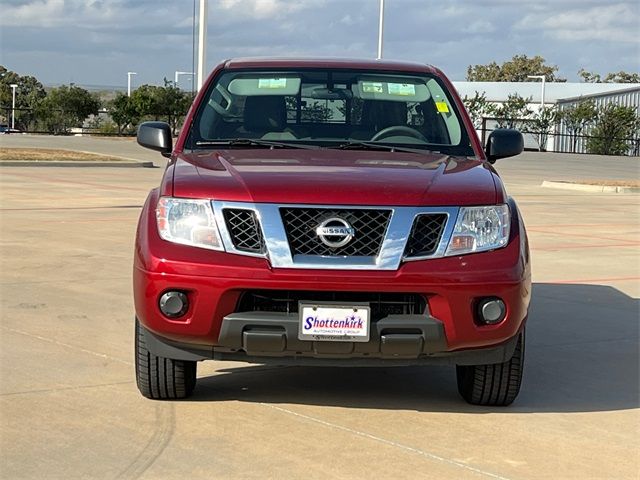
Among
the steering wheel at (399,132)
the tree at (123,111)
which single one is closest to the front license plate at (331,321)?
the steering wheel at (399,132)

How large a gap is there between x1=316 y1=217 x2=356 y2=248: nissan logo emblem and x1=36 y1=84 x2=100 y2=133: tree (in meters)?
51.5

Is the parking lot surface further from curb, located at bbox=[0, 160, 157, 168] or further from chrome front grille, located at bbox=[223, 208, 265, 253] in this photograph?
curb, located at bbox=[0, 160, 157, 168]

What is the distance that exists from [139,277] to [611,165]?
3667 cm

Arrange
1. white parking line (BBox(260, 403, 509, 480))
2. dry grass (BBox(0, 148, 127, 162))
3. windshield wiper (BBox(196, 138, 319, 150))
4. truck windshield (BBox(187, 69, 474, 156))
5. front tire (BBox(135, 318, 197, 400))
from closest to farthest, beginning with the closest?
white parking line (BBox(260, 403, 509, 480)) → front tire (BBox(135, 318, 197, 400)) → windshield wiper (BBox(196, 138, 319, 150)) → truck windshield (BBox(187, 69, 474, 156)) → dry grass (BBox(0, 148, 127, 162))

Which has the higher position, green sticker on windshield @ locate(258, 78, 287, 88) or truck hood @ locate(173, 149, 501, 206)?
green sticker on windshield @ locate(258, 78, 287, 88)

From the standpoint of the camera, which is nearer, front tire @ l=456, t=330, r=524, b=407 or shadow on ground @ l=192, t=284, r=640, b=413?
front tire @ l=456, t=330, r=524, b=407

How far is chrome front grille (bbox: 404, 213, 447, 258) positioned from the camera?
5426 mm

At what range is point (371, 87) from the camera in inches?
282

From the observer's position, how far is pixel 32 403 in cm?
587

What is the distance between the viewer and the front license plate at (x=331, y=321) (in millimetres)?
5320

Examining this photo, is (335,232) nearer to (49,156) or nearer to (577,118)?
(49,156)

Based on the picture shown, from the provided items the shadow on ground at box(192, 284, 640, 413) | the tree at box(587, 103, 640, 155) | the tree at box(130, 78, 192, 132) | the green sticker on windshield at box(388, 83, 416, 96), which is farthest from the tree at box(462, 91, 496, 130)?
the green sticker on windshield at box(388, 83, 416, 96)

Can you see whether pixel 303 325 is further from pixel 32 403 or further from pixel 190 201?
pixel 32 403

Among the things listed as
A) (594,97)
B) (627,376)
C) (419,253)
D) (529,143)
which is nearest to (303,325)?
(419,253)
